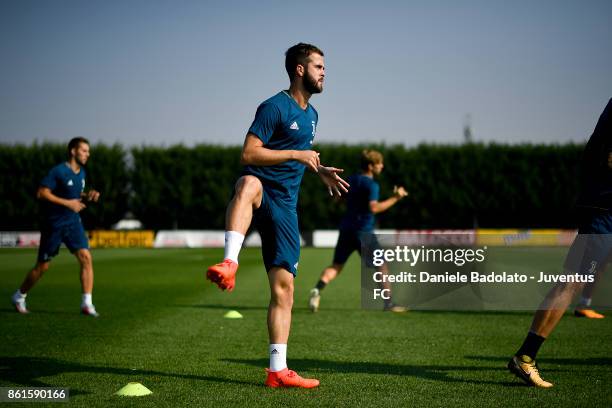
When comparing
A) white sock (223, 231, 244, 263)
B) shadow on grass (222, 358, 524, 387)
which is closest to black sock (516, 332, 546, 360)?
shadow on grass (222, 358, 524, 387)

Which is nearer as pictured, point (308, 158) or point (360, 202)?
point (308, 158)

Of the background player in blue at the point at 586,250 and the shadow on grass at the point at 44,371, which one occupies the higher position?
the background player in blue at the point at 586,250

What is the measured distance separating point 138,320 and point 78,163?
2.38 meters

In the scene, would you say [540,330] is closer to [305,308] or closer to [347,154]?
[305,308]

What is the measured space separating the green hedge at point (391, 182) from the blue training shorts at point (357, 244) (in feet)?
121

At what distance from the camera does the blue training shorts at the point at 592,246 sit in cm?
550

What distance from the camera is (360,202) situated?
35.5 feet

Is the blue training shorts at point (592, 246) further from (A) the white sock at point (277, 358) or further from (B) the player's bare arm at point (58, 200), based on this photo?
(B) the player's bare arm at point (58, 200)

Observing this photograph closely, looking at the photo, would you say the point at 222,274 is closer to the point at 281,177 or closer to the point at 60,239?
the point at 281,177

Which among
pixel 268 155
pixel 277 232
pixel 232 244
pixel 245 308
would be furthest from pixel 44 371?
pixel 245 308

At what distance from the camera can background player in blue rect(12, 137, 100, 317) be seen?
1026 centimetres

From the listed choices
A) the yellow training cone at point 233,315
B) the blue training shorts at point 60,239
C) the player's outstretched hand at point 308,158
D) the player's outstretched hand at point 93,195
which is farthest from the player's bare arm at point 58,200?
the player's outstretched hand at point 308,158

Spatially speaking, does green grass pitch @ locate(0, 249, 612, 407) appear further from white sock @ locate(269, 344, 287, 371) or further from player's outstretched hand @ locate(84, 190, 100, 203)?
player's outstretched hand @ locate(84, 190, 100, 203)

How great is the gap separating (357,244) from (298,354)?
381cm
